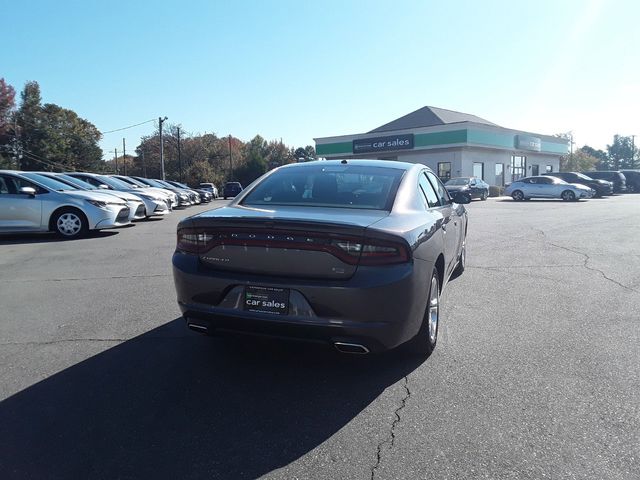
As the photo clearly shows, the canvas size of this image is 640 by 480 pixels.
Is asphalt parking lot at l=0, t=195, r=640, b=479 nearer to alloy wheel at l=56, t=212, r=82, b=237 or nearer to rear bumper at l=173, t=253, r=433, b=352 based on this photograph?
rear bumper at l=173, t=253, r=433, b=352

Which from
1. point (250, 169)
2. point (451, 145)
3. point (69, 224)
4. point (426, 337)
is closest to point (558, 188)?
point (451, 145)

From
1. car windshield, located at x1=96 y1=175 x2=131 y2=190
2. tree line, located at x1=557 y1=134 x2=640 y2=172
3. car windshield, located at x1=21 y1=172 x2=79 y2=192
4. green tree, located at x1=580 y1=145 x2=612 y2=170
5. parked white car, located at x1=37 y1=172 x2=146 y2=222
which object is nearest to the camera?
car windshield, located at x1=21 y1=172 x2=79 y2=192

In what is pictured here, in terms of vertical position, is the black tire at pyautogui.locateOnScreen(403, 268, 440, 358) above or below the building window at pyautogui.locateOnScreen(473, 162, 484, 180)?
below

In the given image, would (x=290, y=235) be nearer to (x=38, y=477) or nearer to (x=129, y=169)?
(x=38, y=477)

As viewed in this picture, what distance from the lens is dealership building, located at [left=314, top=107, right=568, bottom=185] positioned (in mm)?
39694

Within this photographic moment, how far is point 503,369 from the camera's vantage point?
3912 millimetres

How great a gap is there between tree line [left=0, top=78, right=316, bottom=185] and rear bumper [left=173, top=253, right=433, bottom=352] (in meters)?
50.9

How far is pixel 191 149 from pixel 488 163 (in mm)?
43684

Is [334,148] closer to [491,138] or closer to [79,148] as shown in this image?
[491,138]

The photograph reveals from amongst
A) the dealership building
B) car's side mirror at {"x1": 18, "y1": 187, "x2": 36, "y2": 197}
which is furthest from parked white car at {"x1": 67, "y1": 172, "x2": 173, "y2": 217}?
the dealership building

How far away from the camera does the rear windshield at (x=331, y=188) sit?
4.17m

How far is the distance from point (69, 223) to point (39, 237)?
3.85ft

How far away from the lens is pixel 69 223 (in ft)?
37.7

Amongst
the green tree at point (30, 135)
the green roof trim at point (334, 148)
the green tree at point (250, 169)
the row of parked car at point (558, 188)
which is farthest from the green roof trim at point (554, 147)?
the green tree at point (30, 135)
